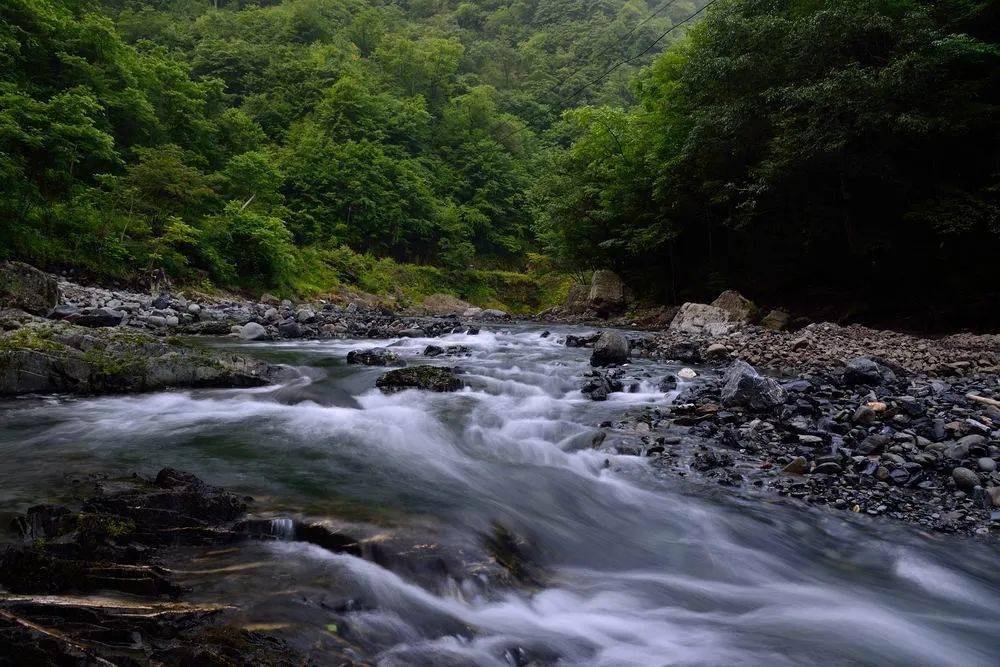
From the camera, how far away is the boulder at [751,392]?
630cm

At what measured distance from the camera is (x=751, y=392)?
6.41m

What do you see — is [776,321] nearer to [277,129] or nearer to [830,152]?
[830,152]

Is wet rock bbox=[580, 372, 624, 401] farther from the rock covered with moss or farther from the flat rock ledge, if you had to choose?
the flat rock ledge

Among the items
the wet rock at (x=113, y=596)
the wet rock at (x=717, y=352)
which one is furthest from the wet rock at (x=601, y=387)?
the wet rock at (x=113, y=596)

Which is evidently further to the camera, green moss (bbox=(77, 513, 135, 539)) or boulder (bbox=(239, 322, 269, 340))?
boulder (bbox=(239, 322, 269, 340))

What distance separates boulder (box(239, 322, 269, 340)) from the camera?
12.6 metres

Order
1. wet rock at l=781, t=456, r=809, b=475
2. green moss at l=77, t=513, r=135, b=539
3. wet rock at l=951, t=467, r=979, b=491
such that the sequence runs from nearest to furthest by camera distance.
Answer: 1. green moss at l=77, t=513, r=135, b=539
2. wet rock at l=951, t=467, r=979, b=491
3. wet rock at l=781, t=456, r=809, b=475

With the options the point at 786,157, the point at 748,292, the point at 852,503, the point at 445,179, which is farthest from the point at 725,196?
the point at 445,179

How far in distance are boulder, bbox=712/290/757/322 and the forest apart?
1.66 metres

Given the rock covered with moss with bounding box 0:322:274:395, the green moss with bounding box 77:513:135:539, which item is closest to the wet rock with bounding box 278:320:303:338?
the rock covered with moss with bounding box 0:322:274:395

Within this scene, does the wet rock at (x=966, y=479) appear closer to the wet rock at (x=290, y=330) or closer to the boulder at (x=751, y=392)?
the boulder at (x=751, y=392)

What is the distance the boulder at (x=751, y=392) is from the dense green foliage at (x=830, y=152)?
773 centimetres

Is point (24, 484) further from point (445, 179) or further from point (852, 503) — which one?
point (445, 179)

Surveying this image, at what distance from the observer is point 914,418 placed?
18.7ft
